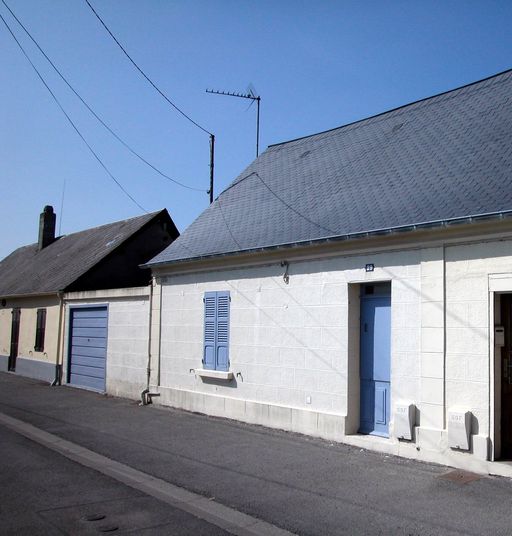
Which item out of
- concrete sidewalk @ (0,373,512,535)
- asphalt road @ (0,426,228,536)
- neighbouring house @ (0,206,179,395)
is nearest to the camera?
asphalt road @ (0,426,228,536)

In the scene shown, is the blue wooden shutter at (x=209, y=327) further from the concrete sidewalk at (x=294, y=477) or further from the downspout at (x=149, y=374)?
the downspout at (x=149, y=374)

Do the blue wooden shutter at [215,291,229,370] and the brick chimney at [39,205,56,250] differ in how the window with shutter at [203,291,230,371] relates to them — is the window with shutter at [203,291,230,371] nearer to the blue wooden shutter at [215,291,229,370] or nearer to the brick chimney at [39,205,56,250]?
the blue wooden shutter at [215,291,229,370]

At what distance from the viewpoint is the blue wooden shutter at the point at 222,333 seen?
11.9 meters

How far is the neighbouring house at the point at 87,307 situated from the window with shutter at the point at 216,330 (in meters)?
2.60

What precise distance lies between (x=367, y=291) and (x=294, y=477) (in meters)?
3.40

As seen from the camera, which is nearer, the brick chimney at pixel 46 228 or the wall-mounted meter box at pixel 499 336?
the wall-mounted meter box at pixel 499 336

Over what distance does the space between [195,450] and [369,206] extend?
4725mm

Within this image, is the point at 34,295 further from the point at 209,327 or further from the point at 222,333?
the point at 222,333

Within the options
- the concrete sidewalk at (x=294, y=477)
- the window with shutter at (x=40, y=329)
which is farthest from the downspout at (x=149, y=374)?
the window with shutter at (x=40, y=329)

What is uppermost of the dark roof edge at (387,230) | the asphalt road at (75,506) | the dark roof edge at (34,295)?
the dark roof edge at (387,230)

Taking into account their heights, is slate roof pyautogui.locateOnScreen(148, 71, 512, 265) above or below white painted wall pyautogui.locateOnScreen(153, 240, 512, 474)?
above

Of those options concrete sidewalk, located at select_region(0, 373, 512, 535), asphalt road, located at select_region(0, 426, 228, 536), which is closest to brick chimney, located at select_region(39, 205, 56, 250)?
concrete sidewalk, located at select_region(0, 373, 512, 535)

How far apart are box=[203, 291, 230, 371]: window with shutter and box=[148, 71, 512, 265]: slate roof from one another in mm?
947

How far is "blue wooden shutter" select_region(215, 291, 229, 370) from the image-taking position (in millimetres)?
11922
